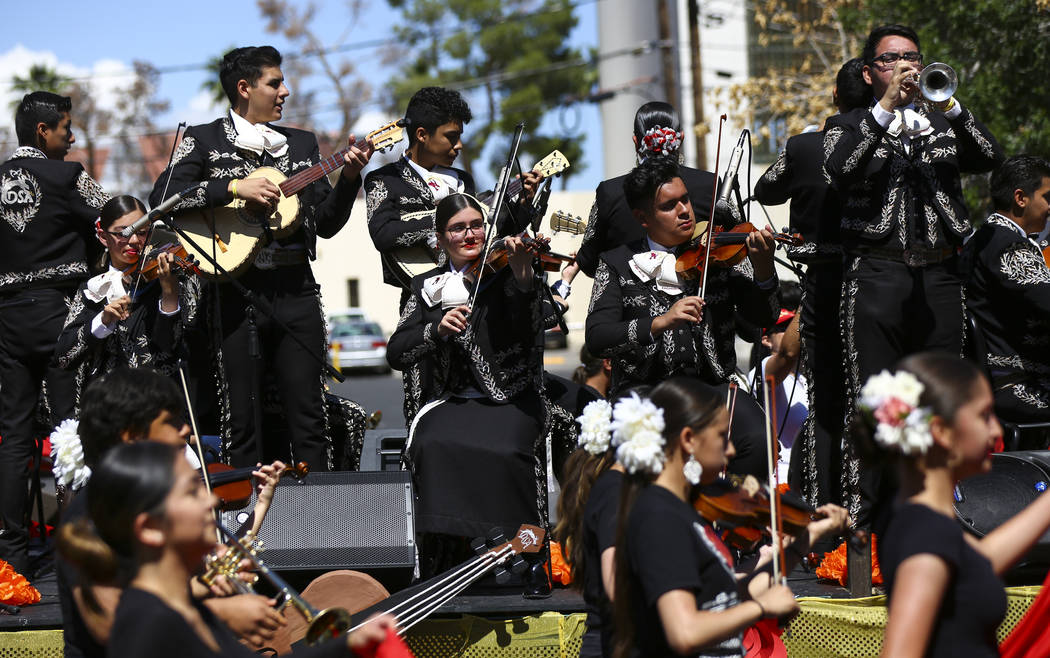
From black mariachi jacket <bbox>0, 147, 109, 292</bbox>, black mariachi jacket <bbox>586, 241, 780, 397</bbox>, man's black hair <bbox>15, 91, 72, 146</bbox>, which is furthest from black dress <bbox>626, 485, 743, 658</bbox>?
man's black hair <bbox>15, 91, 72, 146</bbox>

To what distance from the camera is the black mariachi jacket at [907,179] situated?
190 inches

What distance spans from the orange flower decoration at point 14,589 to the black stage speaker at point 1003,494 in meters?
3.52

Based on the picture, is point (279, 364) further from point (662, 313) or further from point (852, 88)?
point (852, 88)

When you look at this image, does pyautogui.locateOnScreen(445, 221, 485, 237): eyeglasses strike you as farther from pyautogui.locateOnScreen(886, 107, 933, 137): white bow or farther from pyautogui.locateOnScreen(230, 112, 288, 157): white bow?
pyautogui.locateOnScreen(886, 107, 933, 137): white bow

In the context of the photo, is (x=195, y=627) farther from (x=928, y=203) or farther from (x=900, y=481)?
(x=928, y=203)

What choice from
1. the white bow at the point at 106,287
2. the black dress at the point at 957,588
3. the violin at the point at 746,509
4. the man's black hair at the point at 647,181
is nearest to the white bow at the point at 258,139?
the white bow at the point at 106,287

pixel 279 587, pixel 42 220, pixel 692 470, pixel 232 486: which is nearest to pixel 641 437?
pixel 692 470

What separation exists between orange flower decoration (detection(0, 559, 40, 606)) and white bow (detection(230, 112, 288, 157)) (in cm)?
201

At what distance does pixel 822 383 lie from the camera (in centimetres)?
517

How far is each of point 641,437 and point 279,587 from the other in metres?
0.90

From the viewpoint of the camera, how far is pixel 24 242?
5766 millimetres

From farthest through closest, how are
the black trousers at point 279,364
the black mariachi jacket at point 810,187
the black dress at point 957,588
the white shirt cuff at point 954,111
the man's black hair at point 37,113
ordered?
the man's black hair at point 37,113 < the black trousers at point 279,364 < the black mariachi jacket at point 810,187 < the white shirt cuff at point 954,111 < the black dress at point 957,588

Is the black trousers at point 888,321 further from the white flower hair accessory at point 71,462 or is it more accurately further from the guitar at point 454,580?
the white flower hair accessory at point 71,462

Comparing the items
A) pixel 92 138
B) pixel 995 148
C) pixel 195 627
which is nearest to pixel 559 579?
Result: pixel 995 148
